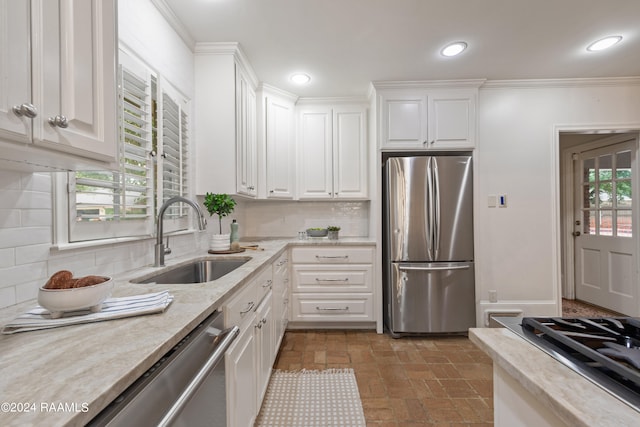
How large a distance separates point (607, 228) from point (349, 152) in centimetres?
320

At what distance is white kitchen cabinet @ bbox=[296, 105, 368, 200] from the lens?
3.26 m

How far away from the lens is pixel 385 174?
9.48 ft

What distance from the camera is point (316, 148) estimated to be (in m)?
3.27

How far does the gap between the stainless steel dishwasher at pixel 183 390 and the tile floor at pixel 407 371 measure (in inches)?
44.0

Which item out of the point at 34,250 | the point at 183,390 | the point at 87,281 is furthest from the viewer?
the point at 34,250

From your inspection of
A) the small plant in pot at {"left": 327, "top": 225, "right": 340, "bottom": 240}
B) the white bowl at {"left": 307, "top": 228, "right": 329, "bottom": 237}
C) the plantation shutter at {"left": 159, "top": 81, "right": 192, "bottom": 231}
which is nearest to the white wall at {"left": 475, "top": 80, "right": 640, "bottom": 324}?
the small plant in pot at {"left": 327, "top": 225, "right": 340, "bottom": 240}

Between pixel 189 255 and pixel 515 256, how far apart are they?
3039mm

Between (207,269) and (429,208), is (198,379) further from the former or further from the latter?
(429,208)

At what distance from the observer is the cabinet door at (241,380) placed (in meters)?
1.10

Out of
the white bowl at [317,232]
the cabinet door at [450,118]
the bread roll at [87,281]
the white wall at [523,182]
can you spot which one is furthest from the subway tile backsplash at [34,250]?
the white wall at [523,182]

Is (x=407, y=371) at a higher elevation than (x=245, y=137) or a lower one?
lower

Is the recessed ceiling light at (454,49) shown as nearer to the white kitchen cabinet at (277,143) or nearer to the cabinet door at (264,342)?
the white kitchen cabinet at (277,143)

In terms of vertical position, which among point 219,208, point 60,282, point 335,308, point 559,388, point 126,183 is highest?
point 126,183

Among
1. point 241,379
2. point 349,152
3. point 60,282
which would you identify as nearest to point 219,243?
point 241,379
